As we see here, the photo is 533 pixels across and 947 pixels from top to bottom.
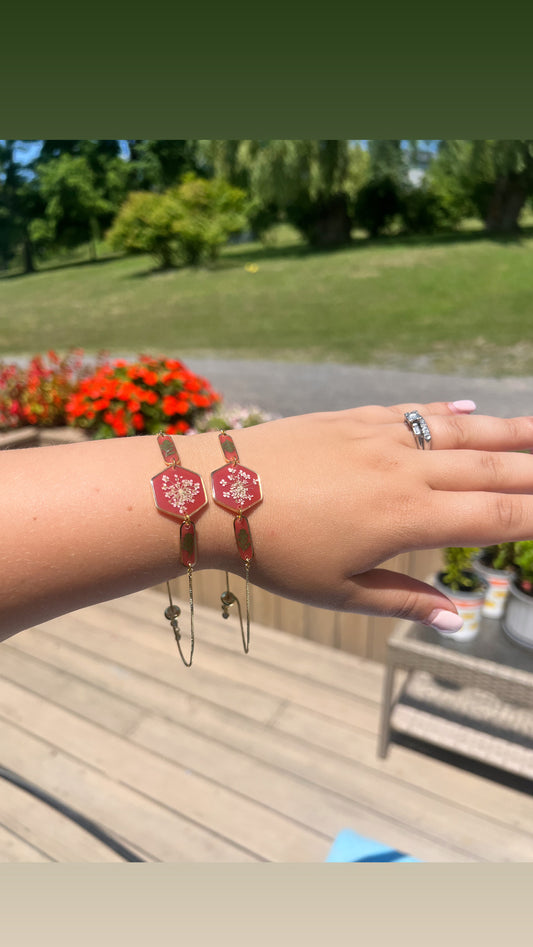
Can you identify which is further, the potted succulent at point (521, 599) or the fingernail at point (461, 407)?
the potted succulent at point (521, 599)

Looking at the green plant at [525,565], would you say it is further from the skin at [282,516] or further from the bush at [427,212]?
the bush at [427,212]

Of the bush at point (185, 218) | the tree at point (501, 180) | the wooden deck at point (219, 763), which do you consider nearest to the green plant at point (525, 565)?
the wooden deck at point (219, 763)

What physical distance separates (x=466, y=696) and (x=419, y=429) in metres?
1.90

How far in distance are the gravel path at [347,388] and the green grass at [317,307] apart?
959mm

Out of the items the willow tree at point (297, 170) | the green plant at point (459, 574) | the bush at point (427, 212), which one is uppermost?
the willow tree at point (297, 170)

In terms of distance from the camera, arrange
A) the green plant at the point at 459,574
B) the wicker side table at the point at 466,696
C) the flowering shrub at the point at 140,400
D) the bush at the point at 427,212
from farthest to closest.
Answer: the bush at the point at 427,212 < the flowering shrub at the point at 140,400 < the green plant at the point at 459,574 < the wicker side table at the point at 466,696

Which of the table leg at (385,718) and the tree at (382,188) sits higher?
Result: the tree at (382,188)

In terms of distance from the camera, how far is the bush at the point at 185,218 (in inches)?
677

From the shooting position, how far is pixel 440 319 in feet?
42.2

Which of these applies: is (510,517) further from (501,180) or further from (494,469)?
(501,180)

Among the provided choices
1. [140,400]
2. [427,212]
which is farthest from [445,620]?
[427,212]

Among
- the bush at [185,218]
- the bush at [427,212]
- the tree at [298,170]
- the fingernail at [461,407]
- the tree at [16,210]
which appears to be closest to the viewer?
the fingernail at [461,407]

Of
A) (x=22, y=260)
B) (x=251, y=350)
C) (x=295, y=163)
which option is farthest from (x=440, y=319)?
(x=22, y=260)

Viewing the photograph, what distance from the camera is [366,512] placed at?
32.4 inches
